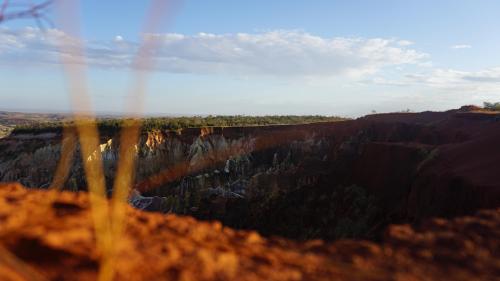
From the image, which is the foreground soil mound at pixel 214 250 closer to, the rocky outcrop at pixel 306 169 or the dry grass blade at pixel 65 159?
the rocky outcrop at pixel 306 169

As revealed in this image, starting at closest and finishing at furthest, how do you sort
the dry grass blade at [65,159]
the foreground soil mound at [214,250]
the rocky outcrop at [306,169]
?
the foreground soil mound at [214,250] → the rocky outcrop at [306,169] → the dry grass blade at [65,159]

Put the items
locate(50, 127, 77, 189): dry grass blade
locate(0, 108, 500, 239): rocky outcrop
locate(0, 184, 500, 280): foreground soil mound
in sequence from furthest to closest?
locate(50, 127, 77, 189): dry grass blade, locate(0, 108, 500, 239): rocky outcrop, locate(0, 184, 500, 280): foreground soil mound

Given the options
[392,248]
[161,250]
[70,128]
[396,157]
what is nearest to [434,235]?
[392,248]

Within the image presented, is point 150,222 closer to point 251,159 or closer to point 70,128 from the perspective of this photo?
point 251,159

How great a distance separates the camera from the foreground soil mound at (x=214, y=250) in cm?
502

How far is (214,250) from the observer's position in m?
5.93

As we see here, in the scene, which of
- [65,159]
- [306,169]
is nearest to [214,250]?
[306,169]

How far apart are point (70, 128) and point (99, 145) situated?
6.49 meters

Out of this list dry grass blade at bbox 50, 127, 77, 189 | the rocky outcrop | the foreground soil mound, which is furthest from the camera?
dry grass blade at bbox 50, 127, 77, 189

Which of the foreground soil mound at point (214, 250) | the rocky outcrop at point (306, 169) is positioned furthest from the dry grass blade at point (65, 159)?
the foreground soil mound at point (214, 250)

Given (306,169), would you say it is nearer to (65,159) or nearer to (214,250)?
(65,159)

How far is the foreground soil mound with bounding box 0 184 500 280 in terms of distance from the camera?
5.02 metres

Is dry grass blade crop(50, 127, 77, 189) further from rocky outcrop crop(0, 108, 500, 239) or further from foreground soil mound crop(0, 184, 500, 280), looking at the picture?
foreground soil mound crop(0, 184, 500, 280)

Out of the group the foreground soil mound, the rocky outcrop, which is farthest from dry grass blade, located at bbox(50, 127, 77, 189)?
the foreground soil mound
